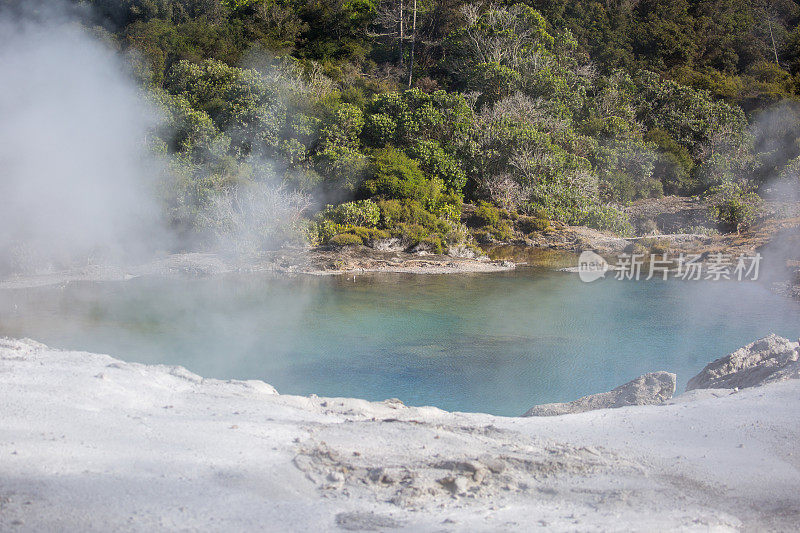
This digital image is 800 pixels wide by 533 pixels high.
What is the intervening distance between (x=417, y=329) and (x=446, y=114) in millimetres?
14225

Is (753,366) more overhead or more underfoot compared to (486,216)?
more overhead

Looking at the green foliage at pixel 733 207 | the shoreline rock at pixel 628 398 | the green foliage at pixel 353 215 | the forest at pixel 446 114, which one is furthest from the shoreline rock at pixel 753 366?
the green foliage at pixel 733 207

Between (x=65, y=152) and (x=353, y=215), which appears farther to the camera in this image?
(x=353, y=215)

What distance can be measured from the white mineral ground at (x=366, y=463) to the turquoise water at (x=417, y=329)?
2.71 meters

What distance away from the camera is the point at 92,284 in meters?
13.5

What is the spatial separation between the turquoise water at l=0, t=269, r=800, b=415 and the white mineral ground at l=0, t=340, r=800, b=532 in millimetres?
2709

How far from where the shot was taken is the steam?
11234mm

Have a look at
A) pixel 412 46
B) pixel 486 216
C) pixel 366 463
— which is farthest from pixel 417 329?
pixel 412 46

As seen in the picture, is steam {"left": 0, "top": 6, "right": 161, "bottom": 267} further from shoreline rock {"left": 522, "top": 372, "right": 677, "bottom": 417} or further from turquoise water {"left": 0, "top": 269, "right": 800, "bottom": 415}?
shoreline rock {"left": 522, "top": 372, "right": 677, "bottom": 417}

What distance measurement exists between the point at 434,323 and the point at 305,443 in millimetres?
6995

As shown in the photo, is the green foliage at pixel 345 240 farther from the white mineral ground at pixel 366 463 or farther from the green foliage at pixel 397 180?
the white mineral ground at pixel 366 463

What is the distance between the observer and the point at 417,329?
11086mm

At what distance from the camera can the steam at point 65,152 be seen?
1123 centimetres

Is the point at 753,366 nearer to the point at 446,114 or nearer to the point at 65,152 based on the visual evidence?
the point at 65,152
